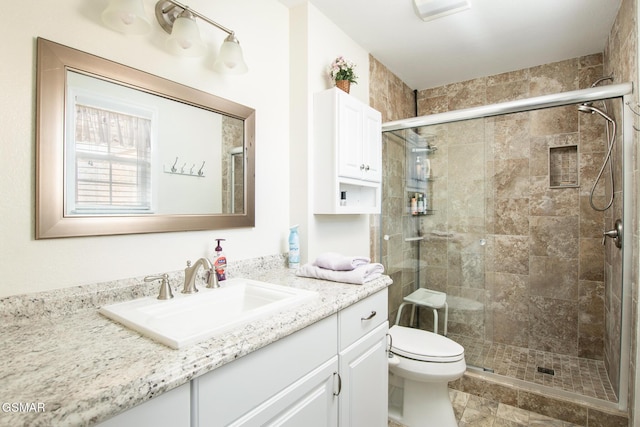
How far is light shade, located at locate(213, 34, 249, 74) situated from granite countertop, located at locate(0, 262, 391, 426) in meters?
0.96

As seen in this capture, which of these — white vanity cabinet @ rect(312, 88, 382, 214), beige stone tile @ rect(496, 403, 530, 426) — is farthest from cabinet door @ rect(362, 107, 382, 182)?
beige stone tile @ rect(496, 403, 530, 426)

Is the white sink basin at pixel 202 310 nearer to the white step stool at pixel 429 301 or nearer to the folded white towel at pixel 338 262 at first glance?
the folded white towel at pixel 338 262

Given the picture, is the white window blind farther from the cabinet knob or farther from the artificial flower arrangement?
the artificial flower arrangement

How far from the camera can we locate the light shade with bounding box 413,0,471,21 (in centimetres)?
177

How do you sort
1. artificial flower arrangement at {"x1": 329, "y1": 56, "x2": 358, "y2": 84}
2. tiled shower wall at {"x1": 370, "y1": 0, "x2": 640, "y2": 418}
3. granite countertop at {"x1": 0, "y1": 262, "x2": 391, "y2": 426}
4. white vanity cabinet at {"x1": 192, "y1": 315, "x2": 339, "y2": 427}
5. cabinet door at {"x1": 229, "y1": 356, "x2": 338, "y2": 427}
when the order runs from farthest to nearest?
artificial flower arrangement at {"x1": 329, "y1": 56, "x2": 358, "y2": 84} < tiled shower wall at {"x1": 370, "y1": 0, "x2": 640, "y2": 418} < cabinet door at {"x1": 229, "y1": 356, "x2": 338, "y2": 427} < white vanity cabinet at {"x1": 192, "y1": 315, "x2": 339, "y2": 427} < granite countertop at {"x1": 0, "y1": 262, "x2": 391, "y2": 426}

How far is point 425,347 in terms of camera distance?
6.13 ft

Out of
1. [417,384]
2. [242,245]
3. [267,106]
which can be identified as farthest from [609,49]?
[242,245]

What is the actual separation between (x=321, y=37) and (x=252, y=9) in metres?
0.47

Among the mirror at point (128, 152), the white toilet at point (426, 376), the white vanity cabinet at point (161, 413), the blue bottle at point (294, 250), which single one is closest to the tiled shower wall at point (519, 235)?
the white toilet at point (426, 376)

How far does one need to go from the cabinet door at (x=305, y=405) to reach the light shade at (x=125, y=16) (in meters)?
1.23

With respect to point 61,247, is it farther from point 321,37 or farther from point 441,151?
point 441,151

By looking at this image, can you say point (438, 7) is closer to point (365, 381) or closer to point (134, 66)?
point (134, 66)

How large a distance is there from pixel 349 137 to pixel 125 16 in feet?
3.89

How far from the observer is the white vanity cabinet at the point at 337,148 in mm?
1762
